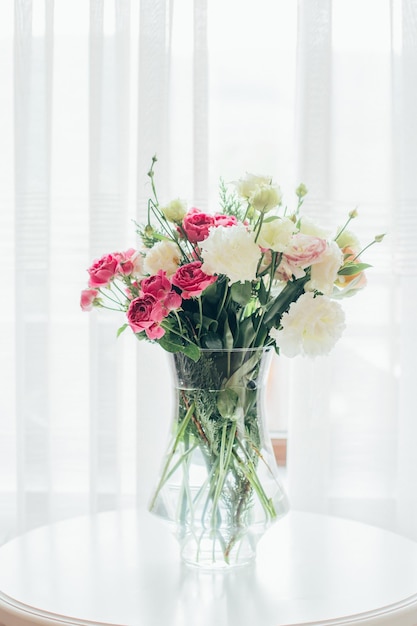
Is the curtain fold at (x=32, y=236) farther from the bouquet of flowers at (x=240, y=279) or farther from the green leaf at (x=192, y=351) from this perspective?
the green leaf at (x=192, y=351)

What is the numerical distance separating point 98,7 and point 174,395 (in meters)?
0.90

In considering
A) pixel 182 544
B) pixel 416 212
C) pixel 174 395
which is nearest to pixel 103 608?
pixel 182 544

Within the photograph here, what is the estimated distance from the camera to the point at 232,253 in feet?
2.98

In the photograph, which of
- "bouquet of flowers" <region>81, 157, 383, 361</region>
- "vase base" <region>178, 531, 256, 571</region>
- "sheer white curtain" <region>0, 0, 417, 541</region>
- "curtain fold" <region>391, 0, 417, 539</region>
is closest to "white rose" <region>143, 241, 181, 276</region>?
"bouquet of flowers" <region>81, 157, 383, 361</region>

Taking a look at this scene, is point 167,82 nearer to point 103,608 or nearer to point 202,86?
point 202,86

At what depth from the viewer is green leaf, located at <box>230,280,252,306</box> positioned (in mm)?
966

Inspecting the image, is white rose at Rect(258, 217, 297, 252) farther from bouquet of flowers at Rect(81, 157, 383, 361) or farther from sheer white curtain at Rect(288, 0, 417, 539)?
sheer white curtain at Rect(288, 0, 417, 539)

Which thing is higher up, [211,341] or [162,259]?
[162,259]

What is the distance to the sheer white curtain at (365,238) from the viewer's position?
1.51m

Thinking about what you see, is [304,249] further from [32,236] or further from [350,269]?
[32,236]

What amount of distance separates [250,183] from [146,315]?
22 centimetres

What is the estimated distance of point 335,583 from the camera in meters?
1.00

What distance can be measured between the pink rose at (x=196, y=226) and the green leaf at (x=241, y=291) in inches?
3.1

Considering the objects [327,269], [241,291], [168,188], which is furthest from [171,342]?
[168,188]
